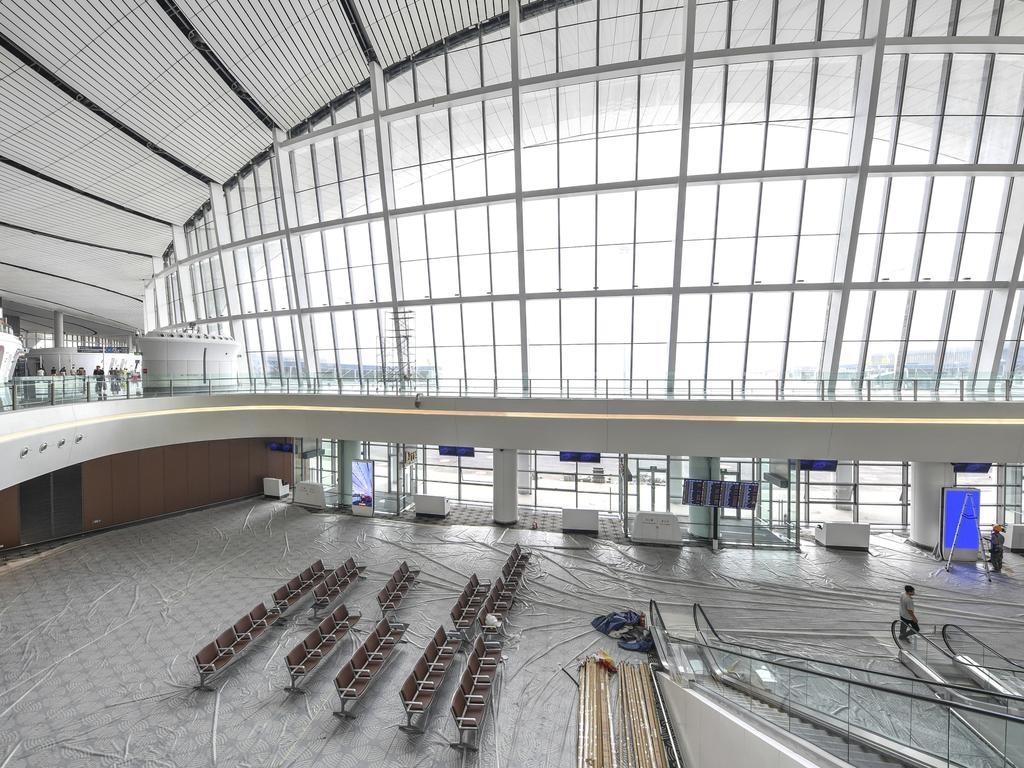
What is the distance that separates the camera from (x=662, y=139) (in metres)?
15.8

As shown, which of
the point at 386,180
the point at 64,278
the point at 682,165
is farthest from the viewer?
the point at 64,278

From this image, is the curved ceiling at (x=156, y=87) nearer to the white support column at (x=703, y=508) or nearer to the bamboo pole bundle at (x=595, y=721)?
the white support column at (x=703, y=508)

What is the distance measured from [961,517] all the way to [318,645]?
51.4 ft

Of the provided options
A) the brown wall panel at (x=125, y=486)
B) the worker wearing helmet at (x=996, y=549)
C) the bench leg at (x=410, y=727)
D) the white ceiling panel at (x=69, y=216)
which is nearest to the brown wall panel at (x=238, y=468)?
the brown wall panel at (x=125, y=486)

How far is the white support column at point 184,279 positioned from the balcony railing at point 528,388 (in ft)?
42.7

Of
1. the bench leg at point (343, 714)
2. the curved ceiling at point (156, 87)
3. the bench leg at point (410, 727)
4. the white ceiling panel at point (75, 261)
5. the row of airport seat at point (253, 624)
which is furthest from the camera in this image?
the white ceiling panel at point (75, 261)

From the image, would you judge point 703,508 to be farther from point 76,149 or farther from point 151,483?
point 76,149

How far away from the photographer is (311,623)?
9.54m

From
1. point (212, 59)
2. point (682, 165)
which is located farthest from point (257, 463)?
point (682, 165)

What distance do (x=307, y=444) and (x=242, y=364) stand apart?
6325 mm

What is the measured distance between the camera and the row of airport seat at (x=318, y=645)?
7.25 meters

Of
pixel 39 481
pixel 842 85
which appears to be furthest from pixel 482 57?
pixel 39 481

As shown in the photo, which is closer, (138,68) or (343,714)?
(343,714)

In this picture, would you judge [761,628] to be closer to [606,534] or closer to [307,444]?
[606,534]
